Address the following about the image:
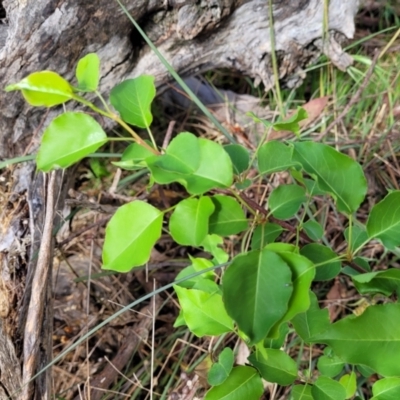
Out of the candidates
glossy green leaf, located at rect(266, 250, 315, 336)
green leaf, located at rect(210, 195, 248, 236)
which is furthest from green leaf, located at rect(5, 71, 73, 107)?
glossy green leaf, located at rect(266, 250, 315, 336)

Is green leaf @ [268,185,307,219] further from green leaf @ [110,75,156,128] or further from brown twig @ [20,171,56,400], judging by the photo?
brown twig @ [20,171,56,400]

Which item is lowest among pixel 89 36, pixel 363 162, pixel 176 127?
pixel 363 162

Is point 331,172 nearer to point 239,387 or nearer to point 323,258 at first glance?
point 323,258

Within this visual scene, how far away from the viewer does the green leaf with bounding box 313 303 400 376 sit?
2.20ft

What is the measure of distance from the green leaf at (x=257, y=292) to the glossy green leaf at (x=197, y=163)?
0.41 feet

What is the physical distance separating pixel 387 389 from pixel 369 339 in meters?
0.11

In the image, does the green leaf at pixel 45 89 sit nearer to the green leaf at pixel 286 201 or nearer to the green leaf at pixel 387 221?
the green leaf at pixel 286 201

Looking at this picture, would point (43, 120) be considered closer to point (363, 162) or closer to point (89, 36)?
point (89, 36)

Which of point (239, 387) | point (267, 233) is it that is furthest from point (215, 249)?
point (239, 387)

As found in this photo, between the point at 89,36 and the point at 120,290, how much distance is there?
0.71 metres

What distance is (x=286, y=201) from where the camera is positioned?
30.7 inches

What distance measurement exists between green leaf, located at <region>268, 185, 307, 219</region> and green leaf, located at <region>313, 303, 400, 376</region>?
0.20m

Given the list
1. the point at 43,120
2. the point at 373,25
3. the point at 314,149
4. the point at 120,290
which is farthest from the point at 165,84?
the point at 373,25

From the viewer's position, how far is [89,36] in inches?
43.6
